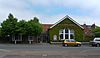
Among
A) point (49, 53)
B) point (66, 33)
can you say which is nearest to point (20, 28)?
point (66, 33)

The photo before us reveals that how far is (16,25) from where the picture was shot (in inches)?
2576

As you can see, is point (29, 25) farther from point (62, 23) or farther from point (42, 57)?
point (42, 57)

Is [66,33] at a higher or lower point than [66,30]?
lower

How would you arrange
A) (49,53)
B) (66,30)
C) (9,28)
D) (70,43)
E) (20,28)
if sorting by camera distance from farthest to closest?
(66,30)
(9,28)
(20,28)
(70,43)
(49,53)

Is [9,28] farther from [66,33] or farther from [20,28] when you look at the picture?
[66,33]

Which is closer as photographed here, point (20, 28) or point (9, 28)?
point (20, 28)

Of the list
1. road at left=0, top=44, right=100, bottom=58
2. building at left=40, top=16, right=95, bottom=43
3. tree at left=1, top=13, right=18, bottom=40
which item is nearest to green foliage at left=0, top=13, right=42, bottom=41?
tree at left=1, top=13, right=18, bottom=40

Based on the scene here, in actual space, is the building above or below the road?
above

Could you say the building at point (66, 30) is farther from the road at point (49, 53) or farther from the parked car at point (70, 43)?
the road at point (49, 53)

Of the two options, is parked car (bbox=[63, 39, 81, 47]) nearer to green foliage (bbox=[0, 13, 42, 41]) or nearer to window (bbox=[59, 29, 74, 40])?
green foliage (bbox=[0, 13, 42, 41])

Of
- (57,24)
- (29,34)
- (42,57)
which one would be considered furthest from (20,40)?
(42,57)

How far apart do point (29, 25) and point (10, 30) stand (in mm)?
4490

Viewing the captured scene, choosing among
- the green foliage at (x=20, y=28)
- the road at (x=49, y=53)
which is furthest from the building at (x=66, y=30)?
the road at (x=49, y=53)

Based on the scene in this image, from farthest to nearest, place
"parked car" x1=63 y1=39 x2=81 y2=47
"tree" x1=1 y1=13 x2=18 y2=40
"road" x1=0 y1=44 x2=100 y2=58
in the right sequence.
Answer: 1. "tree" x1=1 y1=13 x2=18 y2=40
2. "parked car" x1=63 y1=39 x2=81 y2=47
3. "road" x1=0 y1=44 x2=100 y2=58
